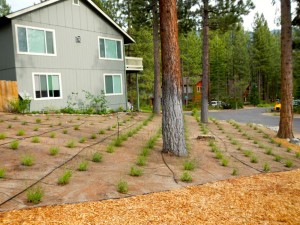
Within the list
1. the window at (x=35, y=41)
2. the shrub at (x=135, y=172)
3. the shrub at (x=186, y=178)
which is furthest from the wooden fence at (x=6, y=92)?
the shrub at (x=186, y=178)

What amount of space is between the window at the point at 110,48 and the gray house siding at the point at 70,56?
13.9 inches

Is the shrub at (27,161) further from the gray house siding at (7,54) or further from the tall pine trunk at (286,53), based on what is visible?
the gray house siding at (7,54)

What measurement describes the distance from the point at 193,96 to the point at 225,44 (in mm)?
12026

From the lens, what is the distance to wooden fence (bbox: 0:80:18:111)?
1299 centimetres

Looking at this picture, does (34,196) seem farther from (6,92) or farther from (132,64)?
(132,64)

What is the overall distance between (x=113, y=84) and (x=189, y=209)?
53.1 feet

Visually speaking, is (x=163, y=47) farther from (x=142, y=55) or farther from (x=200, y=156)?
(x=142, y=55)

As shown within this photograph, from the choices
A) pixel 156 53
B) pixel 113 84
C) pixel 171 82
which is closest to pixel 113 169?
pixel 171 82

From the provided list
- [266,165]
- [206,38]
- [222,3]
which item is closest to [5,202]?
[266,165]

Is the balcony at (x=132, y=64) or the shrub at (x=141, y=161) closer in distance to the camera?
the shrub at (x=141, y=161)

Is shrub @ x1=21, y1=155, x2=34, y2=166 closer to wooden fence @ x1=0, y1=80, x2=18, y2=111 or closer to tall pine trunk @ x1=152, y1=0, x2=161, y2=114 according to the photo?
wooden fence @ x1=0, y1=80, x2=18, y2=111

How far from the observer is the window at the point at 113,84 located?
62.1 feet

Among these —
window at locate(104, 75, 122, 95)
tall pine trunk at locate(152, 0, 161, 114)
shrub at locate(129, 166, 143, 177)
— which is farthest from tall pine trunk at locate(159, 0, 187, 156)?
window at locate(104, 75, 122, 95)

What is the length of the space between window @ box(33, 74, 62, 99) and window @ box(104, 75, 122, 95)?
3763 millimetres
